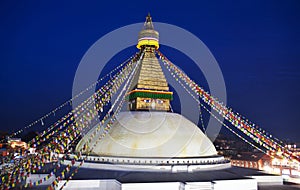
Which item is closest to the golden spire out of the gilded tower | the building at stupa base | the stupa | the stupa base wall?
the gilded tower

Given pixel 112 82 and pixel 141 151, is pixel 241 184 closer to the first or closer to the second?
pixel 141 151

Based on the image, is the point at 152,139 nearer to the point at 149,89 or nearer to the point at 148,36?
the point at 149,89

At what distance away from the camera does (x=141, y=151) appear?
10312 millimetres

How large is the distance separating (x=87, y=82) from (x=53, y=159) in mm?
4252

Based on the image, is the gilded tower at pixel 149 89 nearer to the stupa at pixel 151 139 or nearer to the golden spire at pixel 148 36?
the stupa at pixel 151 139

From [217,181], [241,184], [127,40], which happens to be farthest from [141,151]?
[127,40]

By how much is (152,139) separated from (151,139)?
0.04m

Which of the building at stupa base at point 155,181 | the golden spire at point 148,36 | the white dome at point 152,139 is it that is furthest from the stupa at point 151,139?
the golden spire at point 148,36

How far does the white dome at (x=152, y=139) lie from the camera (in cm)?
1038

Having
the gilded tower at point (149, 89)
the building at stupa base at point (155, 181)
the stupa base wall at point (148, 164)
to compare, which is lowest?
the building at stupa base at point (155, 181)

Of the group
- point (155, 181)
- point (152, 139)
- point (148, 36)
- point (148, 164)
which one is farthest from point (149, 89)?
point (155, 181)

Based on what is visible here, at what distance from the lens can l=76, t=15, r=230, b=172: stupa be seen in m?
10.1

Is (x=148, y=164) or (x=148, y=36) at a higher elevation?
(x=148, y=36)

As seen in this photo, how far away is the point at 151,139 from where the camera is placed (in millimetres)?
10523
